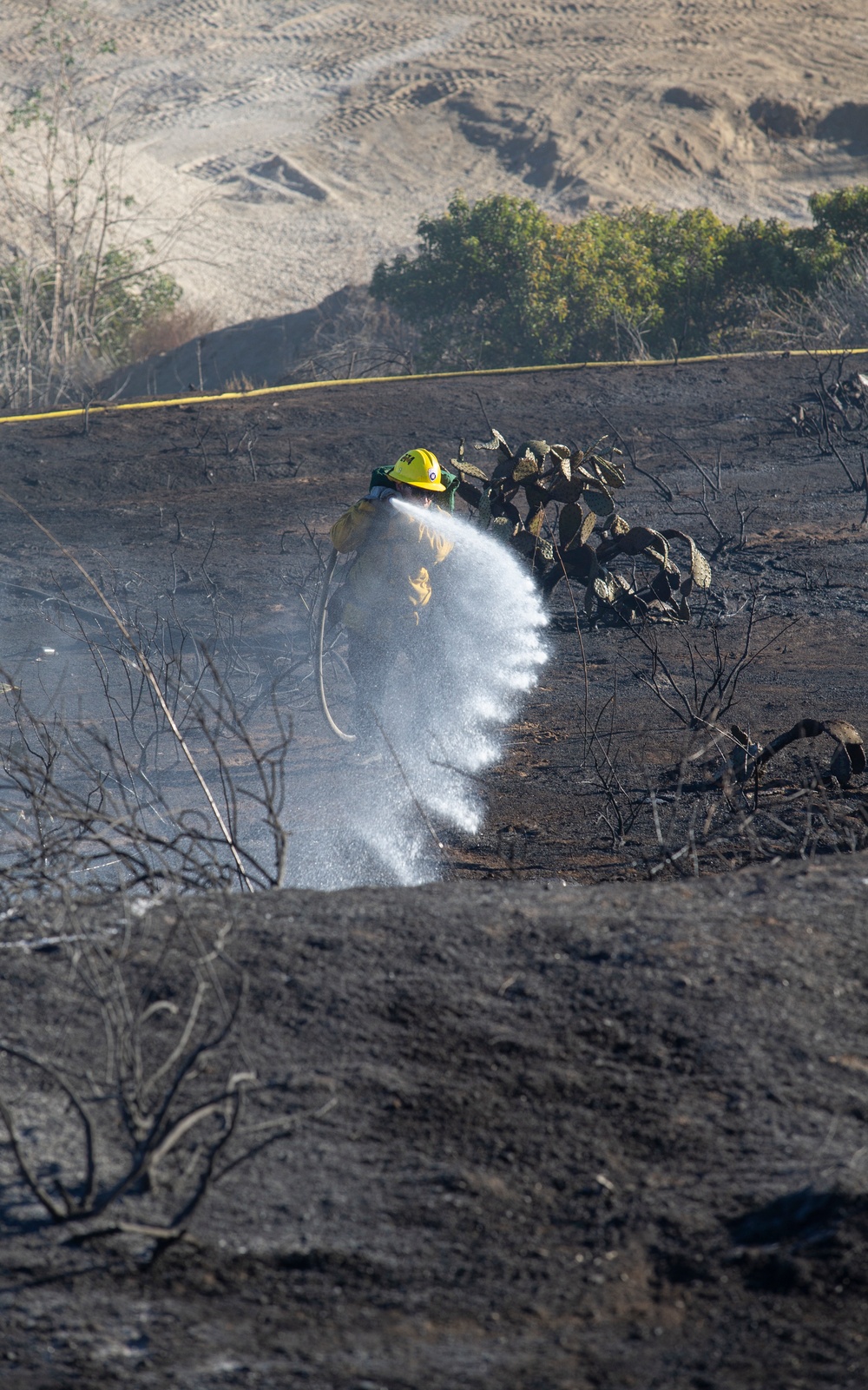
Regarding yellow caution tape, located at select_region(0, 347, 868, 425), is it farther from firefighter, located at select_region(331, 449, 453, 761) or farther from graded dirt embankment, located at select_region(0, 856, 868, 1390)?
graded dirt embankment, located at select_region(0, 856, 868, 1390)

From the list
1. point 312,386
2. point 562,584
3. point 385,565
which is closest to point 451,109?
point 312,386

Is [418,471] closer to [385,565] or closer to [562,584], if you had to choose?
[385,565]

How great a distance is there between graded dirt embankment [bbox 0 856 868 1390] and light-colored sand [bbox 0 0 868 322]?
1143 inches

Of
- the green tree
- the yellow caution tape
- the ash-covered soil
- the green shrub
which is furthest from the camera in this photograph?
the green shrub

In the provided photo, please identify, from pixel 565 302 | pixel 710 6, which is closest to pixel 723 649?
pixel 565 302

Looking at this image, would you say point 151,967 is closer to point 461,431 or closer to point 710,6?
point 461,431

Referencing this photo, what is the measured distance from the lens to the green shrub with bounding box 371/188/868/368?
754 inches

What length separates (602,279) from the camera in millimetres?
19266

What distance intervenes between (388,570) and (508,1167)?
469cm

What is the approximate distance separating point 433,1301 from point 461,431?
11.9m

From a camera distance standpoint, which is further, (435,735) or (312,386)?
(312,386)

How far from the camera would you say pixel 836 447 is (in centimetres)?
1355

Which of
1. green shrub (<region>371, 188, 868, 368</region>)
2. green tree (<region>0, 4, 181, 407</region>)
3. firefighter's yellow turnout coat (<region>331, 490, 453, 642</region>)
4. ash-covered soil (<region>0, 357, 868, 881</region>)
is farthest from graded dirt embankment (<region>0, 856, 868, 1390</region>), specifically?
green shrub (<region>371, 188, 868, 368</region>)

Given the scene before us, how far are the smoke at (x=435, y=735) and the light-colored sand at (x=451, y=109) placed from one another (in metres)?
23.5
